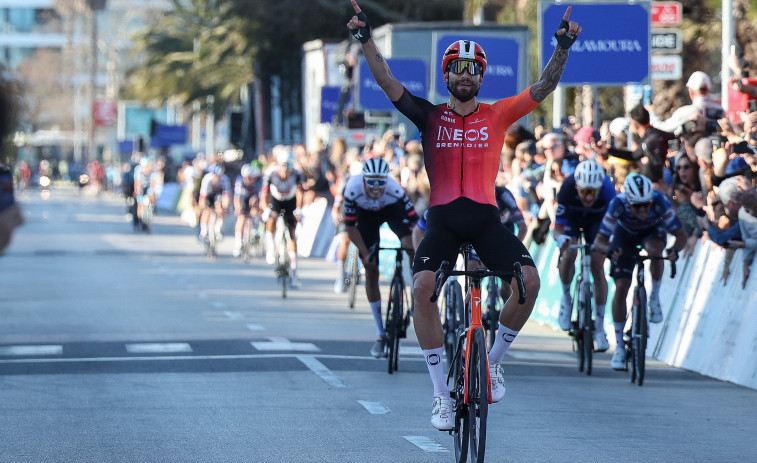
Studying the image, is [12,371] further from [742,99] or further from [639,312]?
[742,99]

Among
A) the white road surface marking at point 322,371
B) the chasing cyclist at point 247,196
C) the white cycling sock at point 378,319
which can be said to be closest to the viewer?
the white road surface marking at point 322,371

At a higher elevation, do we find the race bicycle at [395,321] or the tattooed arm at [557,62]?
the tattooed arm at [557,62]

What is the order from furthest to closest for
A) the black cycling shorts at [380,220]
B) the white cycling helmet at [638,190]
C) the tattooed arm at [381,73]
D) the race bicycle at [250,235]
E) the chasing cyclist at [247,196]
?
the race bicycle at [250,235] < the chasing cyclist at [247,196] < the black cycling shorts at [380,220] < the white cycling helmet at [638,190] < the tattooed arm at [381,73]

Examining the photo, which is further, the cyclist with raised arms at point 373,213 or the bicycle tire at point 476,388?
the cyclist with raised arms at point 373,213

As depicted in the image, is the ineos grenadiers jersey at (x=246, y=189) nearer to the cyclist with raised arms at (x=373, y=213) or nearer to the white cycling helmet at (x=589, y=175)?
the cyclist with raised arms at (x=373, y=213)

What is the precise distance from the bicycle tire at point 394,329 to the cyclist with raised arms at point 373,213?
48 cm

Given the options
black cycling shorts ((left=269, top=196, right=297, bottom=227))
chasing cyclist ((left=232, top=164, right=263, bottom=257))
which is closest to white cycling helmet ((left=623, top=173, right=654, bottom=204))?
black cycling shorts ((left=269, top=196, right=297, bottom=227))

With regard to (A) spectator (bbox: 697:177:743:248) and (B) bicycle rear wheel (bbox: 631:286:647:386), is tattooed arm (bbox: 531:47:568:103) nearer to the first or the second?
(B) bicycle rear wheel (bbox: 631:286:647:386)

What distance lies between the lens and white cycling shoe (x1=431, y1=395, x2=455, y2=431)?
29.7 feet

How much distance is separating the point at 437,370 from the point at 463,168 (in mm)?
1161

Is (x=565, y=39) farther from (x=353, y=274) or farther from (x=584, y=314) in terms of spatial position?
(x=353, y=274)

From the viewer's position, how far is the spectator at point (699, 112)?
16625 millimetres

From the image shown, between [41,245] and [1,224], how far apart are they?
3195cm

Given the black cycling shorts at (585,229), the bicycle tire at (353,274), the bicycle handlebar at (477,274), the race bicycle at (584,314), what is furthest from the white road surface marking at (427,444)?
the bicycle tire at (353,274)
